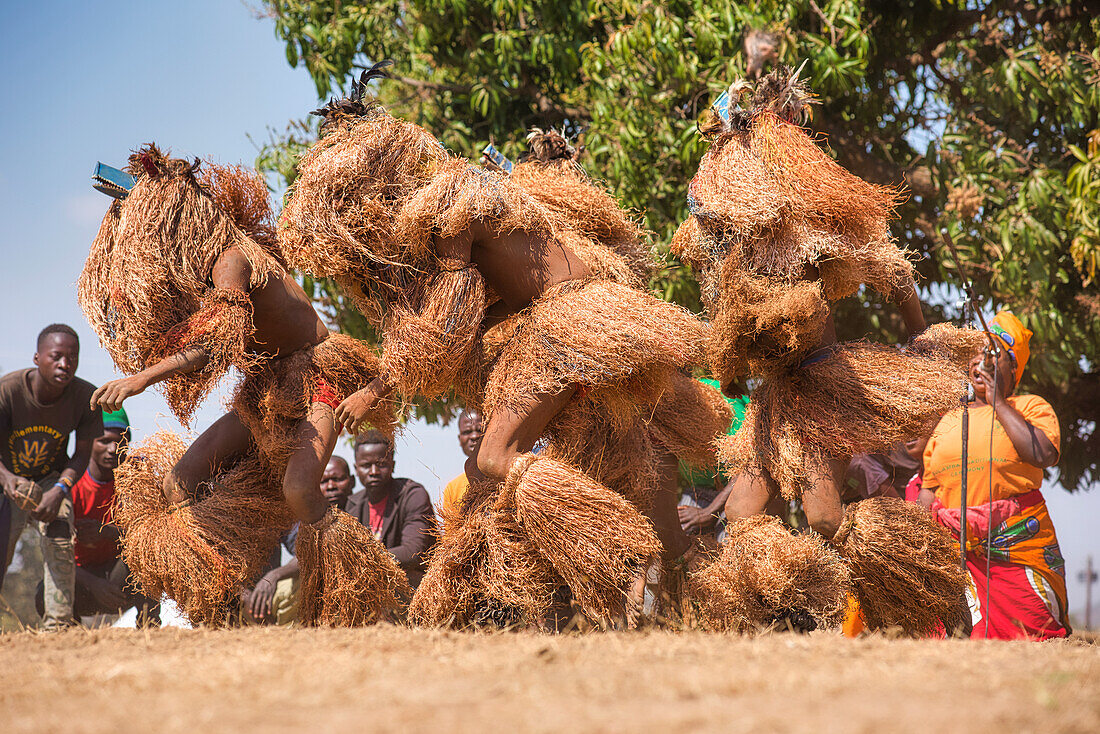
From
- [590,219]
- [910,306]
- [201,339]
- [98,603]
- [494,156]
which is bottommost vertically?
[98,603]

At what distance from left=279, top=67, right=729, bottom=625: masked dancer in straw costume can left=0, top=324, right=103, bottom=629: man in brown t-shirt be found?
116 inches

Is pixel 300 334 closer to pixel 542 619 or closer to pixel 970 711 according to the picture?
pixel 542 619

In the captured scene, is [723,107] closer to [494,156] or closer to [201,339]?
[494,156]

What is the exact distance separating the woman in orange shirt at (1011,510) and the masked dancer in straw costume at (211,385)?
2680mm

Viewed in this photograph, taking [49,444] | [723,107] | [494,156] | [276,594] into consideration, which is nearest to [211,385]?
[494,156]

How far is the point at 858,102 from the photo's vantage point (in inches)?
283

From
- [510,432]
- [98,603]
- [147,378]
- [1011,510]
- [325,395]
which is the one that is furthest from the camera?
[98,603]

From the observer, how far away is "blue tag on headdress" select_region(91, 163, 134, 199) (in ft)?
13.4

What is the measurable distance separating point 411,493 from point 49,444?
217 cm

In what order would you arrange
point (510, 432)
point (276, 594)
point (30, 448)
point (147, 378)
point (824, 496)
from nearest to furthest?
point (510, 432) < point (824, 496) < point (147, 378) < point (276, 594) < point (30, 448)

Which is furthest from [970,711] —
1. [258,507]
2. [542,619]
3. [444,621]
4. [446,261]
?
[258,507]

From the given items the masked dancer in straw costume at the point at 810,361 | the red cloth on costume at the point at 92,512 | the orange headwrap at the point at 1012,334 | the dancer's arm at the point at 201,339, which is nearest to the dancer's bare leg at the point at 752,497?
the masked dancer in straw costume at the point at 810,361

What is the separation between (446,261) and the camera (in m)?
3.56

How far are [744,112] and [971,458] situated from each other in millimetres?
2103
